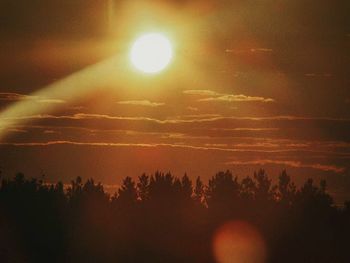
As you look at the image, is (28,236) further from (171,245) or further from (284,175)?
(284,175)

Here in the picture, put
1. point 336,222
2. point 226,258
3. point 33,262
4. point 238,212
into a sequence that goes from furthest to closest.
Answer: point 238,212
point 336,222
point 226,258
point 33,262

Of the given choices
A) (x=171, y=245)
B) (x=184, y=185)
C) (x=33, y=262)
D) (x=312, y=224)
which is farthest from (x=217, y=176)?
(x=33, y=262)

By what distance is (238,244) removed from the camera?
99375 mm

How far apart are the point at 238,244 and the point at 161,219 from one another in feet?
30.5

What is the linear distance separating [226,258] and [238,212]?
74.7 feet

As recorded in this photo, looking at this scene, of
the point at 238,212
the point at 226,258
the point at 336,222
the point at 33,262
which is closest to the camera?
the point at 33,262

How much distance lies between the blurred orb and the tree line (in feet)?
2.50

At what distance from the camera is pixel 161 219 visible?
105250 millimetres

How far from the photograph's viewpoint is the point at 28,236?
9125 centimetres

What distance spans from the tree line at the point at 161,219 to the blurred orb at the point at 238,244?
76cm

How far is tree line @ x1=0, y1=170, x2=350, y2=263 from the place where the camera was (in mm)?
88938

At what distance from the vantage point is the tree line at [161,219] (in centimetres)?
8894

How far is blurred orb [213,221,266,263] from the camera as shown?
90000 mm

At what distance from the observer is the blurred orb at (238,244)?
295ft
